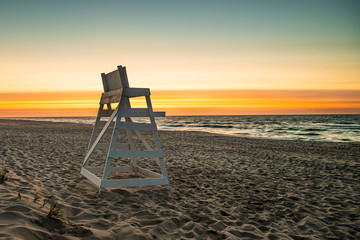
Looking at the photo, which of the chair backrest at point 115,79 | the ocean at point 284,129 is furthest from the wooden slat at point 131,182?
the ocean at point 284,129

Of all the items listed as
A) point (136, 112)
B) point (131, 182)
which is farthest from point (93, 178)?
point (136, 112)

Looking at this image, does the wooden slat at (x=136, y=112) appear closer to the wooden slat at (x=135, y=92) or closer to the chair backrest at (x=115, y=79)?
the wooden slat at (x=135, y=92)

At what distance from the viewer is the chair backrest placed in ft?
15.8

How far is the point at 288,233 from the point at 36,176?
5.21m

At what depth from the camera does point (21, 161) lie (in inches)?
296

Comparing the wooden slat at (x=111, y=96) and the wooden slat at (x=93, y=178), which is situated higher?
the wooden slat at (x=111, y=96)

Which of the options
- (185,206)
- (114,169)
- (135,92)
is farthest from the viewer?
(114,169)

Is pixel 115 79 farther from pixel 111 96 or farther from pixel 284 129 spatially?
pixel 284 129

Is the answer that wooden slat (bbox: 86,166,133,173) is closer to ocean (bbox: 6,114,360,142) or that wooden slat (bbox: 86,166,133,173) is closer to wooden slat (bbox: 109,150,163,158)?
wooden slat (bbox: 109,150,163,158)

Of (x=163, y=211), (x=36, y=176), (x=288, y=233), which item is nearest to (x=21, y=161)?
(x=36, y=176)

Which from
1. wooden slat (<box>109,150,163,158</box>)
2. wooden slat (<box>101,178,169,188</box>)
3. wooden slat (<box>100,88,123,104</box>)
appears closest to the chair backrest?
wooden slat (<box>100,88,123,104</box>)

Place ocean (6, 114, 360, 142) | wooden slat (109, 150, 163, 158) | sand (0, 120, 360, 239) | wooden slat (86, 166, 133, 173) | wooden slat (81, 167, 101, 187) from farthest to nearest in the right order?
1. ocean (6, 114, 360, 142)
2. wooden slat (86, 166, 133, 173)
3. wooden slat (81, 167, 101, 187)
4. wooden slat (109, 150, 163, 158)
5. sand (0, 120, 360, 239)

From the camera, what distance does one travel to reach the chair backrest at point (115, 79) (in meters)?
4.82

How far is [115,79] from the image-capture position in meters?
5.12
